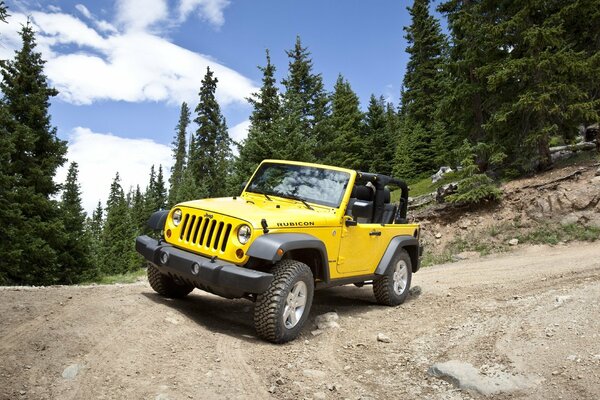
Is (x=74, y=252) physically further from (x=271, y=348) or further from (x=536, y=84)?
(x=536, y=84)

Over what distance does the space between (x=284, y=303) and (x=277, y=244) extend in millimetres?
714

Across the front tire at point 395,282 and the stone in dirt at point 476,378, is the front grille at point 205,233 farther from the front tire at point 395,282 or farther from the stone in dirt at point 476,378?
the front tire at point 395,282

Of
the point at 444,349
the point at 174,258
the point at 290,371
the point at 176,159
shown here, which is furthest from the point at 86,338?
the point at 176,159

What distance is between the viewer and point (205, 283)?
16.9 feet

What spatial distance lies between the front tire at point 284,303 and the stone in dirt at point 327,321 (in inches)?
28.1

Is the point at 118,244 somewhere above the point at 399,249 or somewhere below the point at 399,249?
below

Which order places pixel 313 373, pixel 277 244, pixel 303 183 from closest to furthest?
pixel 313 373, pixel 277 244, pixel 303 183

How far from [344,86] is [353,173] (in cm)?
3714

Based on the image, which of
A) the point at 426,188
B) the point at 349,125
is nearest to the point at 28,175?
A: the point at 426,188

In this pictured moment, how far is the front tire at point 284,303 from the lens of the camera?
506 centimetres

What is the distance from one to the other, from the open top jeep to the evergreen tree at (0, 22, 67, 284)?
13.0 m

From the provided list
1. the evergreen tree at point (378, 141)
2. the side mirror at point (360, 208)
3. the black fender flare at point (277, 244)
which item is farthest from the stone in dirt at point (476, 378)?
the evergreen tree at point (378, 141)

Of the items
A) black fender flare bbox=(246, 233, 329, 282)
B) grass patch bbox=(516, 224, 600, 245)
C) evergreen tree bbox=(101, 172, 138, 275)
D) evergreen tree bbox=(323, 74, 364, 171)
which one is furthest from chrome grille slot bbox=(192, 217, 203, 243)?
evergreen tree bbox=(101, 172, 138, 275)

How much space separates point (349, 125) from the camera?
129 feet
